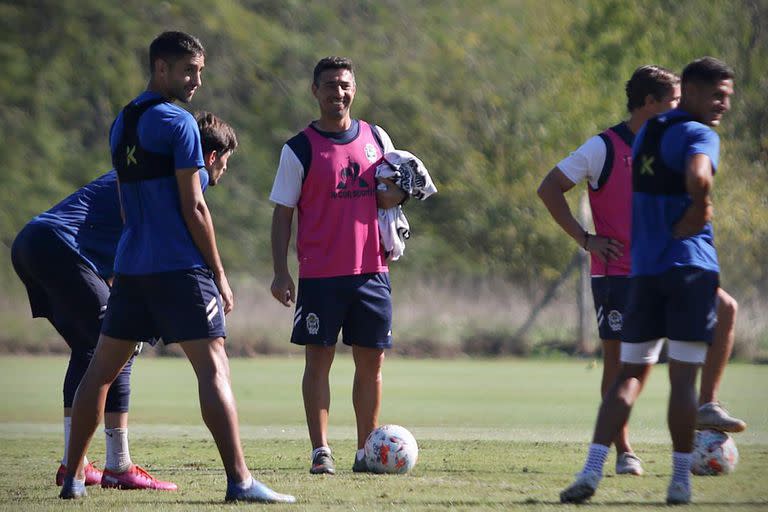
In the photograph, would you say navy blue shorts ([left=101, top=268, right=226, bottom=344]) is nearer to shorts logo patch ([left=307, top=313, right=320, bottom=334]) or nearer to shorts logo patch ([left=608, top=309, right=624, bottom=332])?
shorts logo patch ([left=307, top=313, right=320, bottom=334])

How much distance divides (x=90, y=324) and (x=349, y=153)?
193 centimetres

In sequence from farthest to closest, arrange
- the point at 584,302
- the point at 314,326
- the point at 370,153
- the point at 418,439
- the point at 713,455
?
1. the point at 584,302
2. the point at 418,439
3. the point at 370,153
4. the point at 314,326
5. the point at 713,455

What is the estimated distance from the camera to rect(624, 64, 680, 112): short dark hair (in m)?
8.23

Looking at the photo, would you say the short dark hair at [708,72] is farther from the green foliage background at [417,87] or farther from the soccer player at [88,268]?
the green foliage background at [417,87]

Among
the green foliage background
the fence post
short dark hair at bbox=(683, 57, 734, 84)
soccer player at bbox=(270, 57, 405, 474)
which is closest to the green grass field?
soccer player at bbox=(270, 57, 405, 474)

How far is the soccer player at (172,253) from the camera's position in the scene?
22.7 feet

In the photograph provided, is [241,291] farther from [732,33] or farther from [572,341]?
[732,33]

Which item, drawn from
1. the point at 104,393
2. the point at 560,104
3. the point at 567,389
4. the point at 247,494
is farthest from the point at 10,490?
the point at 560,104

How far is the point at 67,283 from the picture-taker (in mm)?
8031

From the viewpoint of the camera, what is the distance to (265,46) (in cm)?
3894

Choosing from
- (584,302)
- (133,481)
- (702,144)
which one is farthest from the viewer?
(584,302)

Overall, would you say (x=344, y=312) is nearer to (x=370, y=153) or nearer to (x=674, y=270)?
(x=370, y=153)

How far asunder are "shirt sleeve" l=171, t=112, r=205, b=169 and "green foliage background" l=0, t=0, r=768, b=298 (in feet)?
78.7

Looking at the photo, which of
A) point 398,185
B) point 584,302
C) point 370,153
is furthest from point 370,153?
point 584,302
